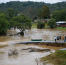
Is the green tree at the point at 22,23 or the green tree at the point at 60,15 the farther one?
the green tree at the point at 60,15

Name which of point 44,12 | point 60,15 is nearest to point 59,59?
point 60,15

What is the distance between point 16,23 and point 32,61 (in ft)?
87.3

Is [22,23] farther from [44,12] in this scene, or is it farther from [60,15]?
[44,12]

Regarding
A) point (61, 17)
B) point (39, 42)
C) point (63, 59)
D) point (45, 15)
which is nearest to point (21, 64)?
point (63, 59)

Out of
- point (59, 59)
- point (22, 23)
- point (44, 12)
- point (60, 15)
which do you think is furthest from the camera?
point (44, 12)

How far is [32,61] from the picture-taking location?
1605cm

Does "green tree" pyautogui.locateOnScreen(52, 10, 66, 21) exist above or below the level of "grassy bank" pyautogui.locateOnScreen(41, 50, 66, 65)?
above

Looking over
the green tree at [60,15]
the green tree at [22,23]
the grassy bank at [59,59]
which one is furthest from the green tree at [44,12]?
the grassy bank at [59,59]

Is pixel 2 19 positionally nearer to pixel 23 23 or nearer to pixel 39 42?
pixel 23 23

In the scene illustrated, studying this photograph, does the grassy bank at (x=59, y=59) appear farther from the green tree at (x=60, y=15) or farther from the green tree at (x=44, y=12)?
the green tree at (x=44, y=12)

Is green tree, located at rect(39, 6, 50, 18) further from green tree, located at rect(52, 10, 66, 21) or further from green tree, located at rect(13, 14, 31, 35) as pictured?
green tree, located at rect(13, 14, 31, 35)

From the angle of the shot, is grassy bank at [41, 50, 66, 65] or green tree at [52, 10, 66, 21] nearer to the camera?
grassy bank at [41, 50, 66, 65]

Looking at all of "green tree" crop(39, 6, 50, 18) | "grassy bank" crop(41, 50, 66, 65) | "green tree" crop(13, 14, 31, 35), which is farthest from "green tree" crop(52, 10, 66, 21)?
"grassy bank" crop(41, 50, 66, 65)

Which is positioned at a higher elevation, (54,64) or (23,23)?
(23,23)
